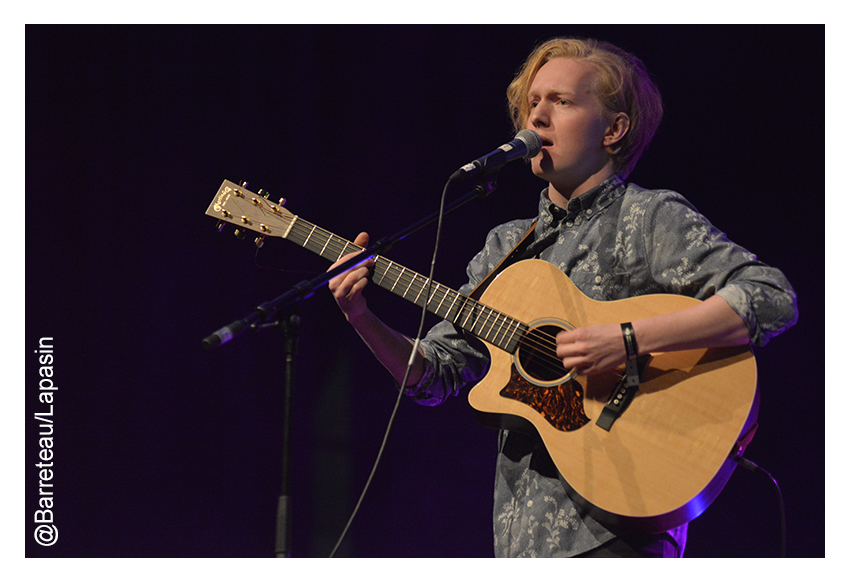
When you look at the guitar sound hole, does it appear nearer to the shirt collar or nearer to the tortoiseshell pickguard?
the tortoiseshell pickguard

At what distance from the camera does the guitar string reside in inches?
77.2

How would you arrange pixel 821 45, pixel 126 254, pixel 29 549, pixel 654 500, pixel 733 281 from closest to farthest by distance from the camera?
pixel 654 500 < pixel 733 281 < pixel 821 45 < pixel 29 549 < pixel 126 254

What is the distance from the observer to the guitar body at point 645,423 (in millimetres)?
1685

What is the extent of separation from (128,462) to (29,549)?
61cm

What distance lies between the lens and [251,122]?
352 centimetres

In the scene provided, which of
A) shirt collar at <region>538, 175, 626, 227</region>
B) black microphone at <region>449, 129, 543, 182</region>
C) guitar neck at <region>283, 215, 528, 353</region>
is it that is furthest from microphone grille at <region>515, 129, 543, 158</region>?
guitar neck at <region>283, 215, 528, 353</region>

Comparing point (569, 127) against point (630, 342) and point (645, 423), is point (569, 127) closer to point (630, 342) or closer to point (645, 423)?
point (630, 342)

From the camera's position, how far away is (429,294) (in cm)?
209

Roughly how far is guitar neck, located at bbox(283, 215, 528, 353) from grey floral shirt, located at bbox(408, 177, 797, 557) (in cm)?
10

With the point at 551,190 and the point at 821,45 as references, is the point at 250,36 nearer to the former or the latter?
the point at 551,190

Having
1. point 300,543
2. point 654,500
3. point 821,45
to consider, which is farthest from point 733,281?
point 300,543

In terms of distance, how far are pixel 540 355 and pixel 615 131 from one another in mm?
878

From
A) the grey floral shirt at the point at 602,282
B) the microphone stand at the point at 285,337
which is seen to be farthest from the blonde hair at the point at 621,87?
the microphone stand at the point at 285,337

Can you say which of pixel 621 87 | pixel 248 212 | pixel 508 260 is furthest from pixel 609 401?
pixel 248 212
